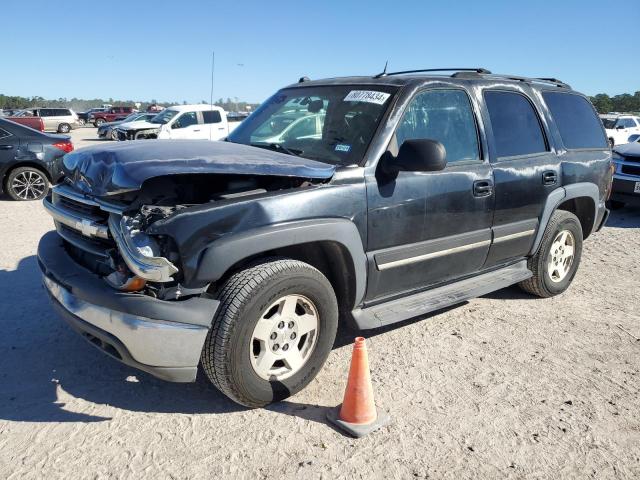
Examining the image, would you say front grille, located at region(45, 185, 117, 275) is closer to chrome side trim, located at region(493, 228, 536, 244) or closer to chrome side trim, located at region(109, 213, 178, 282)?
chrome side trim, located at region(109, 213, 178, 282)

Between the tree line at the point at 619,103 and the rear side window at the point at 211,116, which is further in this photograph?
the tree line at the point at 619,103

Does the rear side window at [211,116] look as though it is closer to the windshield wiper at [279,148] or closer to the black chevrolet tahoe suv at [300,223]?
the black chevrolet tahoe suv at [300,223]

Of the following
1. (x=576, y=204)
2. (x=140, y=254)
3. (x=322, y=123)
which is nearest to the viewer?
(x=140, y=254)

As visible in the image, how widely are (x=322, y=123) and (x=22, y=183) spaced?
746cm

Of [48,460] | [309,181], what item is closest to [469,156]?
[309,181]

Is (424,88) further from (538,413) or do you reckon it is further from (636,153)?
(636,153)

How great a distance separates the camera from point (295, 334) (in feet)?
10.5

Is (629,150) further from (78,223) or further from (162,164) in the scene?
(78,223)

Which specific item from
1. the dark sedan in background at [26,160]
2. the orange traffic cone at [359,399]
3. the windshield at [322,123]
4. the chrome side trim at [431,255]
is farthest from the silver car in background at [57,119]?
the orange traffic cone at [359,399]

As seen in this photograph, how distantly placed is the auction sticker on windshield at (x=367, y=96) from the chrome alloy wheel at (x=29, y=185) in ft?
24.6

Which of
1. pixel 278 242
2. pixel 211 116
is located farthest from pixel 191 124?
pixel 278 242

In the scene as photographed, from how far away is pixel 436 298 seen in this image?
3.91 m

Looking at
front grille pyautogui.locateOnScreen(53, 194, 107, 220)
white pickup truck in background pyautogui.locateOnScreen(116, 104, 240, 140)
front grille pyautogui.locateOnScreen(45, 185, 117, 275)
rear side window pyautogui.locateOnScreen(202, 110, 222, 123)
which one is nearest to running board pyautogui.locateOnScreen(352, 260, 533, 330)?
front grille pyautogui.locateOnScreen(45, 185, 117, 275)

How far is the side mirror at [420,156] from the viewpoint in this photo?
3186mm
